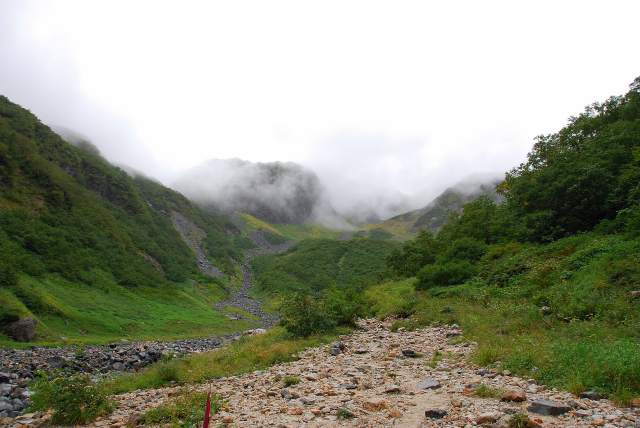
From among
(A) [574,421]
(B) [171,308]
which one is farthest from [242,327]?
(A) [574,421]

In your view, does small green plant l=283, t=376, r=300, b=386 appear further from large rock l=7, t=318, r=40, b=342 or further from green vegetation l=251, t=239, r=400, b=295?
green vegetation l=251, t=239, r=400, b=295

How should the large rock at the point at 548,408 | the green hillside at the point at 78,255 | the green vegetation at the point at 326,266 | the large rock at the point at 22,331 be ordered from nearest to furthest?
the large rock at the point at 548,408
the large rock at the point at 22,331
the green hillside at the point at 78,255
the green vegetation at the point at 326,266

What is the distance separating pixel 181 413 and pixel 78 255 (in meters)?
52.9

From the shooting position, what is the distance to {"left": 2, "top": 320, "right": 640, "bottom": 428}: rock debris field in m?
5.66

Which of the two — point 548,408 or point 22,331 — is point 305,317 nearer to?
point 548,408

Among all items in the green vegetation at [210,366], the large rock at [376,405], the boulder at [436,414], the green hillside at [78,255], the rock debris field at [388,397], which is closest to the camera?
the rock debris field at [388,397]

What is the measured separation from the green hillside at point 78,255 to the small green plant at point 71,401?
2318 cm

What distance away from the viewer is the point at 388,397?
7.70 m

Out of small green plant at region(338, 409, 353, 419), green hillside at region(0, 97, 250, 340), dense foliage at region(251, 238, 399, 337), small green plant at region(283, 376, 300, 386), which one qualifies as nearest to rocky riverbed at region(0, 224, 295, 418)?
green hillside at region(0, 97, 250, 340)

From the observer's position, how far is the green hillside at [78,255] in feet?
104

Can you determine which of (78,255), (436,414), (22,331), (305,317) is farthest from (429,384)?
(78,255)

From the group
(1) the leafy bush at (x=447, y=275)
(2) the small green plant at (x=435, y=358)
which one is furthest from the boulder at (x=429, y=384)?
(1) the leafy bush at (x=447, y=275)

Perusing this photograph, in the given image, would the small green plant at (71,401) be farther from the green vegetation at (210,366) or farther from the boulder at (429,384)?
the boulder at (429,384)

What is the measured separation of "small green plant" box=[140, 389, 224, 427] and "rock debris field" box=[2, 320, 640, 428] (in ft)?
1.18
